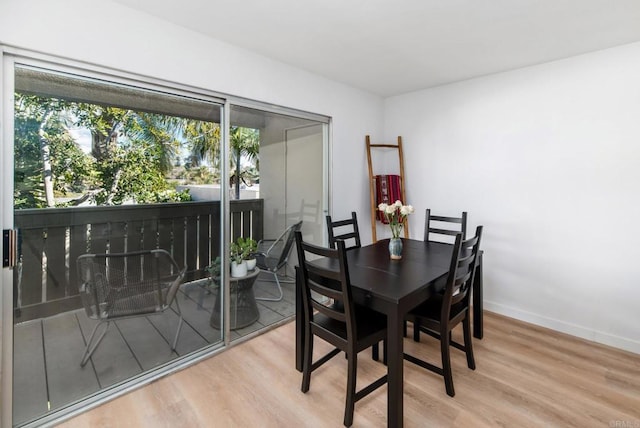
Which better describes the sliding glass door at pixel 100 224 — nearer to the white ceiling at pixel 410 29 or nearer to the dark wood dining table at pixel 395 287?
the white ceiling at pixel 410 29

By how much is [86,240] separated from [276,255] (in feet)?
5.00

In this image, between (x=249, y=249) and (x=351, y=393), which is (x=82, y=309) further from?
(x=351, y=393)

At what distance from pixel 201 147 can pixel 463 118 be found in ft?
8.89

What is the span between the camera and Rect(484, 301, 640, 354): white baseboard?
253 centimetres

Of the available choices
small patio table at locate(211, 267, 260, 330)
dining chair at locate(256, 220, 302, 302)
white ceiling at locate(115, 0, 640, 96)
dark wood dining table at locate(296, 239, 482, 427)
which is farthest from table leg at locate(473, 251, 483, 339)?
small patio table at locate(211, 267, 260, 330)

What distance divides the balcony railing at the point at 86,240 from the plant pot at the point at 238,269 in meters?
0.22

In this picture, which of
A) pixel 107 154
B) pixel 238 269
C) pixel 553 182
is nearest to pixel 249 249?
pixel 238 269

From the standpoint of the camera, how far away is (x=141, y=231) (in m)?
2.12

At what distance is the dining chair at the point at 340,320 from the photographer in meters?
1.69

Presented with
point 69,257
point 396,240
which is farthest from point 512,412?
point 69,257

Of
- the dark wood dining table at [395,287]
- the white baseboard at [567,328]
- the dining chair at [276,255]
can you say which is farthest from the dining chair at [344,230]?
the white baseboard at [567,328]

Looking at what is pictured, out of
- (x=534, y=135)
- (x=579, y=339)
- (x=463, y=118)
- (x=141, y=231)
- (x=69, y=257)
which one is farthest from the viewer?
(x=463, y=118)

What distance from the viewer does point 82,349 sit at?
75.5 inches

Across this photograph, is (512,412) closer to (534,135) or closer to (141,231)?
(534,135)
